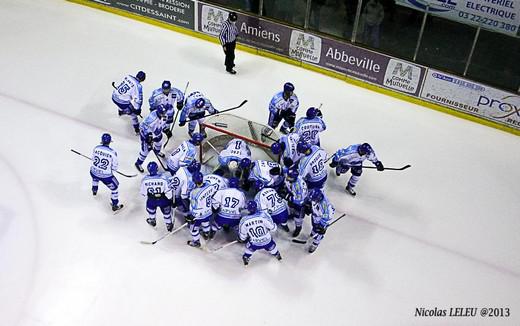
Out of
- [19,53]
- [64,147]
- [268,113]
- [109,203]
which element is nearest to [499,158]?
[268,113]

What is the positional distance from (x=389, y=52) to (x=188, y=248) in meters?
4.24

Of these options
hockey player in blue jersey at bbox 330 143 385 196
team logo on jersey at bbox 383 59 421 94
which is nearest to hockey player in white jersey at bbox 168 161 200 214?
hockey player in blue jersey at bbox 330 143 385 196

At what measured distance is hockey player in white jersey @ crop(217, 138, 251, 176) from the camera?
7062 mm

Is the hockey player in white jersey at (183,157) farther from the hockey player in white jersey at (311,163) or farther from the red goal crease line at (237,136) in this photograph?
the hockey player in white jersey at (311,163)

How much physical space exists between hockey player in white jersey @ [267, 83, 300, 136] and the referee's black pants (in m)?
1.58

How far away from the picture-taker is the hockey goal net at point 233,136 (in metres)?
7.69

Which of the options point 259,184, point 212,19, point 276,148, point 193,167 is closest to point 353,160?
point 276,148

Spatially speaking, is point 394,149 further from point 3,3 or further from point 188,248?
point 3,3

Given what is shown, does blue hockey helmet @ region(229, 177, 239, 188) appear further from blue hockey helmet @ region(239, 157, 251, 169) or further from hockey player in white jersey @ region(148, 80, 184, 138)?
hockey player in white jersey @ region(148, 80, 184, 138)

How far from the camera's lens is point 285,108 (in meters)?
7.90

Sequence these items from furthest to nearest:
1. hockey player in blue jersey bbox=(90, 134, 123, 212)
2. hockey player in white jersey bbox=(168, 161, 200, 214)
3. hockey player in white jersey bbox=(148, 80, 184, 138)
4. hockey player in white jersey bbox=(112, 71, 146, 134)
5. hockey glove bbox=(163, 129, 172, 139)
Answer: hockey glove bbox=(163, 129, 172, 139)
hockey player in white jersey bbox=(112, 71, 146, 134)
hockey player in white jersey bbox=(148, 80, 184, 138)
hockey player in blue jersey bbox=(90, 134, 123, 212)
hockey player in white jersey bbox=(168, 161, 200, 214)

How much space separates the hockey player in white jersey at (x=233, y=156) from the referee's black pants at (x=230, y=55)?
7.99 feet

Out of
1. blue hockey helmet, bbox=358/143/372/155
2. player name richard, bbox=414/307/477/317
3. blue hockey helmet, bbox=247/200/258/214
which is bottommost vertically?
player name richard, bbox=414/307/477/317

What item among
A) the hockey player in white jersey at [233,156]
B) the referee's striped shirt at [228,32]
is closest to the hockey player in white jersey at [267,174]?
the hockey player in white jersey at [233,156]
